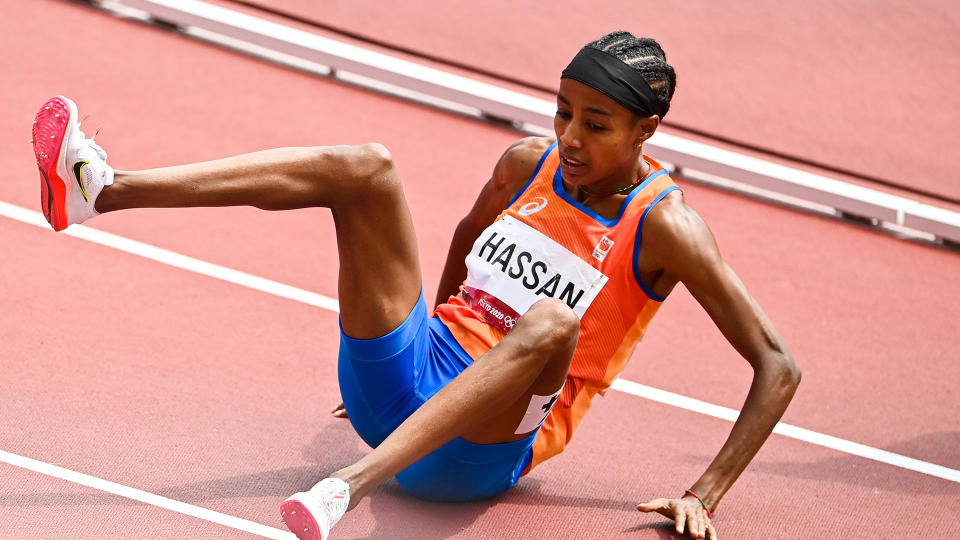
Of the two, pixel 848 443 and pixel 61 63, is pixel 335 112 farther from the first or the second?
pixel 848 443

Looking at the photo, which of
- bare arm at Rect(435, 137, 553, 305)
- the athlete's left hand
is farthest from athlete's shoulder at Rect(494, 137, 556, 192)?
the athlete's left hand

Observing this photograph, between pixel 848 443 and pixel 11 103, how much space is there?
4362mm

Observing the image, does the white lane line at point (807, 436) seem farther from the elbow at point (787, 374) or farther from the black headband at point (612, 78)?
the black headband at point (612, 78)

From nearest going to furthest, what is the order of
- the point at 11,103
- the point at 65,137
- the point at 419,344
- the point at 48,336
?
the point at 65,137 → the point at 419,344 → the point at 48,336 → the point at 11,103

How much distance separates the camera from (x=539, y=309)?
2.78 meters

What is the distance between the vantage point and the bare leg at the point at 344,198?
271cm

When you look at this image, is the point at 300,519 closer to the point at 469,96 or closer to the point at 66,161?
the point at 66,161

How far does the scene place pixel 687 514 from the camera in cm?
310

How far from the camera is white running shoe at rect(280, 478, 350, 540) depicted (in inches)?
97.0

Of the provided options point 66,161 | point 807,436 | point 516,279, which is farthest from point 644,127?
point 807,436

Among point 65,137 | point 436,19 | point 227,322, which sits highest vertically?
point 65,137

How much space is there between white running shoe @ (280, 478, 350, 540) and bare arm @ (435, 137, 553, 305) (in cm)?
114

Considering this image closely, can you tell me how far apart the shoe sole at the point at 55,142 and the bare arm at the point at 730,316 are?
4.80 feet

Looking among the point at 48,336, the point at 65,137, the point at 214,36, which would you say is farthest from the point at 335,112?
the point at 65,137
